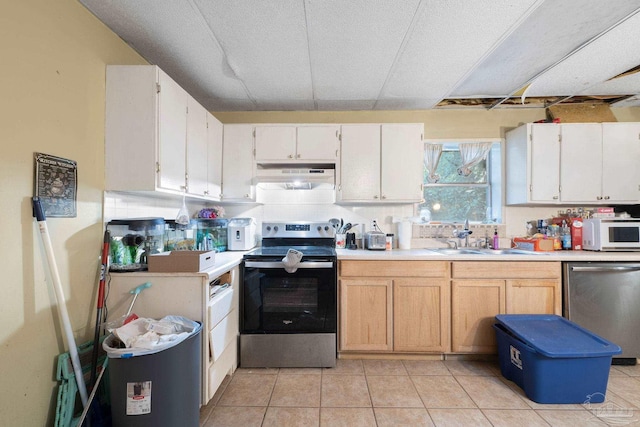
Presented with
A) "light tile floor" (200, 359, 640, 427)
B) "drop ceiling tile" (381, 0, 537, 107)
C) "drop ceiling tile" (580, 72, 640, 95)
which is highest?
"drop ceiling tile" (580, 72, 640, 95)

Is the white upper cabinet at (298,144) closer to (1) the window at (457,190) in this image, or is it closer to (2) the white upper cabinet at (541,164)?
(1) the window at (457,190)

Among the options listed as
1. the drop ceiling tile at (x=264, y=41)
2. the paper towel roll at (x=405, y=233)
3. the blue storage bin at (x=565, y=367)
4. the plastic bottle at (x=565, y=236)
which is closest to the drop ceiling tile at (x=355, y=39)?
the drop ceiling tile at (x=264, y=41)

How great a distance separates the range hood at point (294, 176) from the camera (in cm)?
262

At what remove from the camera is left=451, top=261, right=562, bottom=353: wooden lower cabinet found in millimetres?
2396

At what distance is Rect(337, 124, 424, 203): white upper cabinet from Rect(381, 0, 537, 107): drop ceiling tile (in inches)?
16.9

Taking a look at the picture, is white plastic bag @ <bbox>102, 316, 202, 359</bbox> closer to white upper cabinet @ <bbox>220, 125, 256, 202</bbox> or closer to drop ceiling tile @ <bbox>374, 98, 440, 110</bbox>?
white upper cabinet @ <bbox>220, 125, 256, 202</bbox>

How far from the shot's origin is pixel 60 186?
1.45m

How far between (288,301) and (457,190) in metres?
2.27

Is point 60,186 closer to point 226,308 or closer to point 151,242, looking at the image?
point 151,242

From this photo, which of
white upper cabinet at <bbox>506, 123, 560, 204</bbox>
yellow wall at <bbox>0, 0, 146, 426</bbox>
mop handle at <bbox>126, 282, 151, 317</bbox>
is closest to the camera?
yellow wall at <bbox>0, 0, 146, 426</bbox>

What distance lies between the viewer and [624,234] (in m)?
2.60

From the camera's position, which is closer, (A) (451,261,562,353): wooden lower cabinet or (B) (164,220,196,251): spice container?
(B) (164,220,196,251): spice container

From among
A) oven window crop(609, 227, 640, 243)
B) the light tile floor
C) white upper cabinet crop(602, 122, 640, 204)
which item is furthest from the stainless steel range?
white upper cabinet crop(602, 122, 640, 204)

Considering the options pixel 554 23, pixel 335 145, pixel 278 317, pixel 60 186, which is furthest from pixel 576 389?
pixel 60 186
